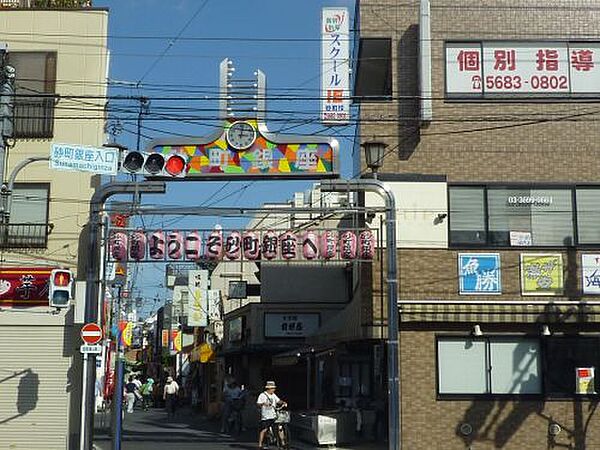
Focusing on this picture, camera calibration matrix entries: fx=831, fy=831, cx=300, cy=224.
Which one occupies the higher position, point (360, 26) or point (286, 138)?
point (360, 26)

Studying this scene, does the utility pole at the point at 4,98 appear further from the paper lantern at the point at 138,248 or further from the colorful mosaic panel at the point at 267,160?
the colorful mosaic panel at the point at 267,160

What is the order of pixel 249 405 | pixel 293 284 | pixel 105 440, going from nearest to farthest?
pixel 105 440, pixel 249 405, pixel 293 284

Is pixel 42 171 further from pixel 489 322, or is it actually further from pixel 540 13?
pixel 540 13

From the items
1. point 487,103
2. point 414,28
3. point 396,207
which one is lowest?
point 396,207

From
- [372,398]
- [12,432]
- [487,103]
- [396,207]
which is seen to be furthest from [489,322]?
[12,432]

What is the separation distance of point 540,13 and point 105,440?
16908mm

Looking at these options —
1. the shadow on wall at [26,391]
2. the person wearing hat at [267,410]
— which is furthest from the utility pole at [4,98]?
the person wearing hat at [267,410]

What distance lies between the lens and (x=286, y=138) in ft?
62.4

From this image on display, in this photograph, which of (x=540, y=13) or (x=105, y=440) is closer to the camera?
(x=540, y=13)

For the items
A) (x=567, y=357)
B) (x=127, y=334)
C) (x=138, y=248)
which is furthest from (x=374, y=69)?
(x=127, y=334)

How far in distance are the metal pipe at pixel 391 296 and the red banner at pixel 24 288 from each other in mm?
7150

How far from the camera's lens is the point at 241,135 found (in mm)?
18984

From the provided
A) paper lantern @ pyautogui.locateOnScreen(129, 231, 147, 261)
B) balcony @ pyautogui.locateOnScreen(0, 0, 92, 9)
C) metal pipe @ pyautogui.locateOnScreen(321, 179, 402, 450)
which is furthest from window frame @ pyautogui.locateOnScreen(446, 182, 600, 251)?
balcony @ pyautogui.locateOnScreen(0, 0, 92, 9)

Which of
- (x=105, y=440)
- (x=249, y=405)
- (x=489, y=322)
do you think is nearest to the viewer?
(x=489, y=322)
